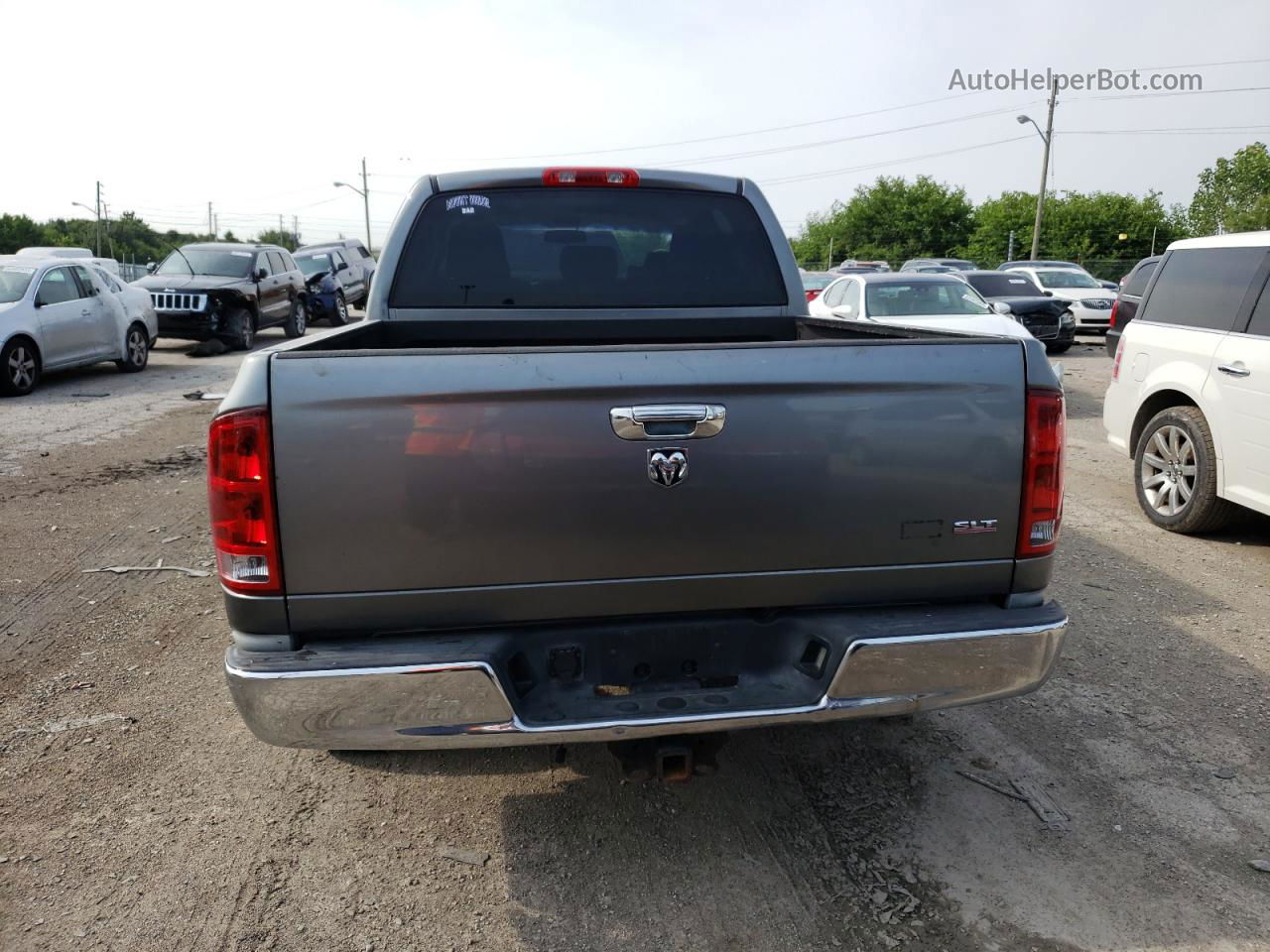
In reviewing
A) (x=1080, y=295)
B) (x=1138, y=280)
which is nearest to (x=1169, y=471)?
(x=1138, y=280)

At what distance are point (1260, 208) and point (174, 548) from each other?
66696 mm

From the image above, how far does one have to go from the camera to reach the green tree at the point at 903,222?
75938mm

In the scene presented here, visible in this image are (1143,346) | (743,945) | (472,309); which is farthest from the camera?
(1143,346)

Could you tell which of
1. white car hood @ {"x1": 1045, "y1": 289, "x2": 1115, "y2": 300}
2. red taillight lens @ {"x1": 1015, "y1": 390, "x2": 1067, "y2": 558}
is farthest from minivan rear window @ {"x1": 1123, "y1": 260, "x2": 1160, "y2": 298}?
red taillight lens @ {"x1": 1015, "y1": 390, "x2": 1067, "y2": 558}

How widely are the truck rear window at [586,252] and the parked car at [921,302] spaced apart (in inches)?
312

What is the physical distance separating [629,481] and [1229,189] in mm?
79306

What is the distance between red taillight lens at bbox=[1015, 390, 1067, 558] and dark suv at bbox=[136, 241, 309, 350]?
17.0m

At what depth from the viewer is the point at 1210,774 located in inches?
138

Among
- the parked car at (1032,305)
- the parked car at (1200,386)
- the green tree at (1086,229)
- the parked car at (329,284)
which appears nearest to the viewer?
the parked car at (1200,386)

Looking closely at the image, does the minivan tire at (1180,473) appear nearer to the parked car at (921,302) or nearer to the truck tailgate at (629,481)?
the truck tailgate at (629,481)

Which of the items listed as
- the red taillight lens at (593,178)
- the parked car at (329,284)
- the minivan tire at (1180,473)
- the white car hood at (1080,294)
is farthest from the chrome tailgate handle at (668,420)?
the white car hood at (1080,294)

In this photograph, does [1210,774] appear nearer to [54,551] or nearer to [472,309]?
[472,309]

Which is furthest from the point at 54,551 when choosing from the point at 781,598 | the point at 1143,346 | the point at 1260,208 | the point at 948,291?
the point at 1260,208

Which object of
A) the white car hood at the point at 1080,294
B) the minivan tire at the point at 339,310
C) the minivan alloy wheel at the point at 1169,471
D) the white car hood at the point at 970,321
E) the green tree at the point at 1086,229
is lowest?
the minivan alloy wheel at the point at 1169,471
